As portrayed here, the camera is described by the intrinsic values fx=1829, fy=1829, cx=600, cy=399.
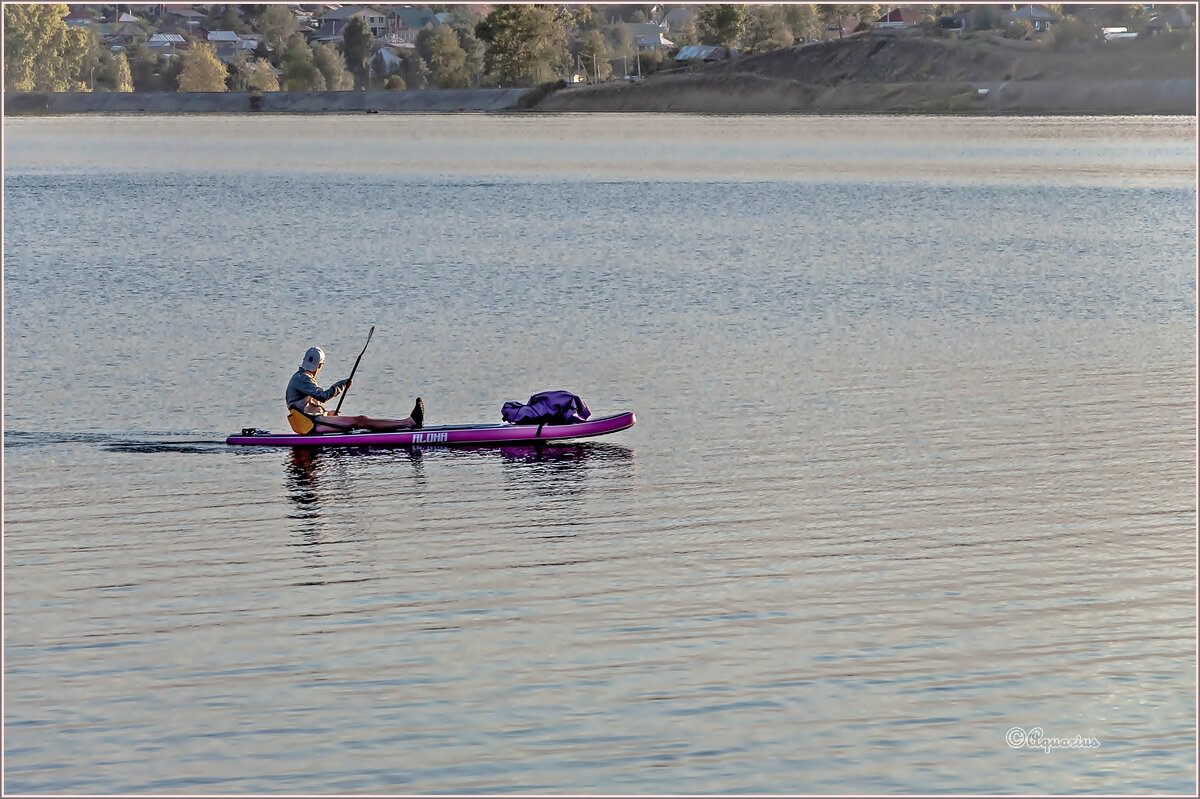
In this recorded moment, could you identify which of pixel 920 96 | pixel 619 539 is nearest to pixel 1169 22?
pixel 920 96

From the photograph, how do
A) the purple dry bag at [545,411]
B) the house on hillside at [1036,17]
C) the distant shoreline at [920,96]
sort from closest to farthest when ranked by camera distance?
the purple dry bag at [545,411] < the distant shoreline at [920,96] < the house on hillside at [1036,17]

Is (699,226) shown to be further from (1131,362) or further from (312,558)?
(312,558)

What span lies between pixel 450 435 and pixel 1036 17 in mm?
165759

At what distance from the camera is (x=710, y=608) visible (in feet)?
67.4

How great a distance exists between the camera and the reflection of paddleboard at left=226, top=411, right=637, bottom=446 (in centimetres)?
2933

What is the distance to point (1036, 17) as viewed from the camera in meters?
184

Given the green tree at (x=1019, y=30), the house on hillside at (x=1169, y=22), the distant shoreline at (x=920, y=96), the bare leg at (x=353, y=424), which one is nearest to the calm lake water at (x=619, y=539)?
the bare leg at (x=353, y=424)

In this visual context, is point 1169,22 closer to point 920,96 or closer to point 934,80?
point 934,80

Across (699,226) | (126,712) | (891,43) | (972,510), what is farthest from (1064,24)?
(126,712)

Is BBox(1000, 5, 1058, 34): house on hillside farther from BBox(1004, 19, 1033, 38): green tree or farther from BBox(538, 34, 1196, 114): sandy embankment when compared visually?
BBox(538, 34, 1196, 114): sandy embankment

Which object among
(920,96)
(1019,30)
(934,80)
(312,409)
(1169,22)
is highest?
(1019,30)

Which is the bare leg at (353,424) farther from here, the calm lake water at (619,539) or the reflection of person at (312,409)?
the calm lake water at (619,539)

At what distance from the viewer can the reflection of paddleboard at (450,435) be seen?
96.2ft

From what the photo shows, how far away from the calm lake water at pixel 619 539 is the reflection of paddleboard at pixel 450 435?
0.33 m
